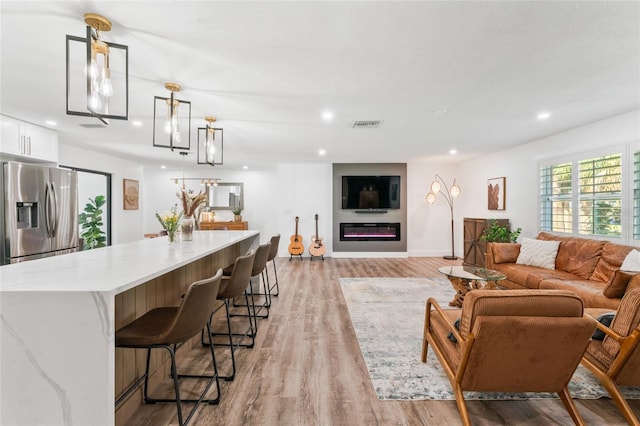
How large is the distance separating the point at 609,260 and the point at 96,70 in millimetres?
5031

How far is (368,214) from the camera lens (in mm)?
7715

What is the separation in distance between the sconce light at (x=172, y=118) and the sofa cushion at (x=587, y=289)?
13.4ft

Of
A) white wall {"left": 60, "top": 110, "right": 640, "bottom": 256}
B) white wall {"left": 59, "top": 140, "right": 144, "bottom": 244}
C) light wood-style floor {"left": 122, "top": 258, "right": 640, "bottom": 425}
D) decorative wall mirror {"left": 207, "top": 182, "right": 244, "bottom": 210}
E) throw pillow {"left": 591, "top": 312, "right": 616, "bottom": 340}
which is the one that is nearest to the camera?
light wood-style floor {"left": 122, "top": 258, "right": 640, "bottom": 425}

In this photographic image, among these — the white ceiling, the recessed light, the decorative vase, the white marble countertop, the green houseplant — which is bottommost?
the green houseplant

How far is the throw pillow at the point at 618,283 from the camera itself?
2.68m

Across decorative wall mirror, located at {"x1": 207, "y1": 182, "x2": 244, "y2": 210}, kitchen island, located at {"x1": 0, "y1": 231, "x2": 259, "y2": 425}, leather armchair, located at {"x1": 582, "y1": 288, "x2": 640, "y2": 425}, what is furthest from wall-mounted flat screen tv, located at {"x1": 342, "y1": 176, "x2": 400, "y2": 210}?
kitchen island, located at {"x1": 0, "y1": 231, "x2": 259, "y2": 425}

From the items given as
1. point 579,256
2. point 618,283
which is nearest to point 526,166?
point 579,256

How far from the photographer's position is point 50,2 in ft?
5.38

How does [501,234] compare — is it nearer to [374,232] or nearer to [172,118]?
[374,232]

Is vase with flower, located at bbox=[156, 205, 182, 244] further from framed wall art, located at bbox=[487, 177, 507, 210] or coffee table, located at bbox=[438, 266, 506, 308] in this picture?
framed wall art, located at bbox=[487, 177, 507, 210]

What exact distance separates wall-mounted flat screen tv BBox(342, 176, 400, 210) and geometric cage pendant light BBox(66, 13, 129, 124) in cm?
519

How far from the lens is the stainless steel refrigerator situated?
3.43m

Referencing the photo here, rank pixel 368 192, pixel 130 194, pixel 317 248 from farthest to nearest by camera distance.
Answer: pixel 368 192
pixel 317 248
pixel 130 194

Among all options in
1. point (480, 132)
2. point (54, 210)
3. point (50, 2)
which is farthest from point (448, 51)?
point (54, 210)
